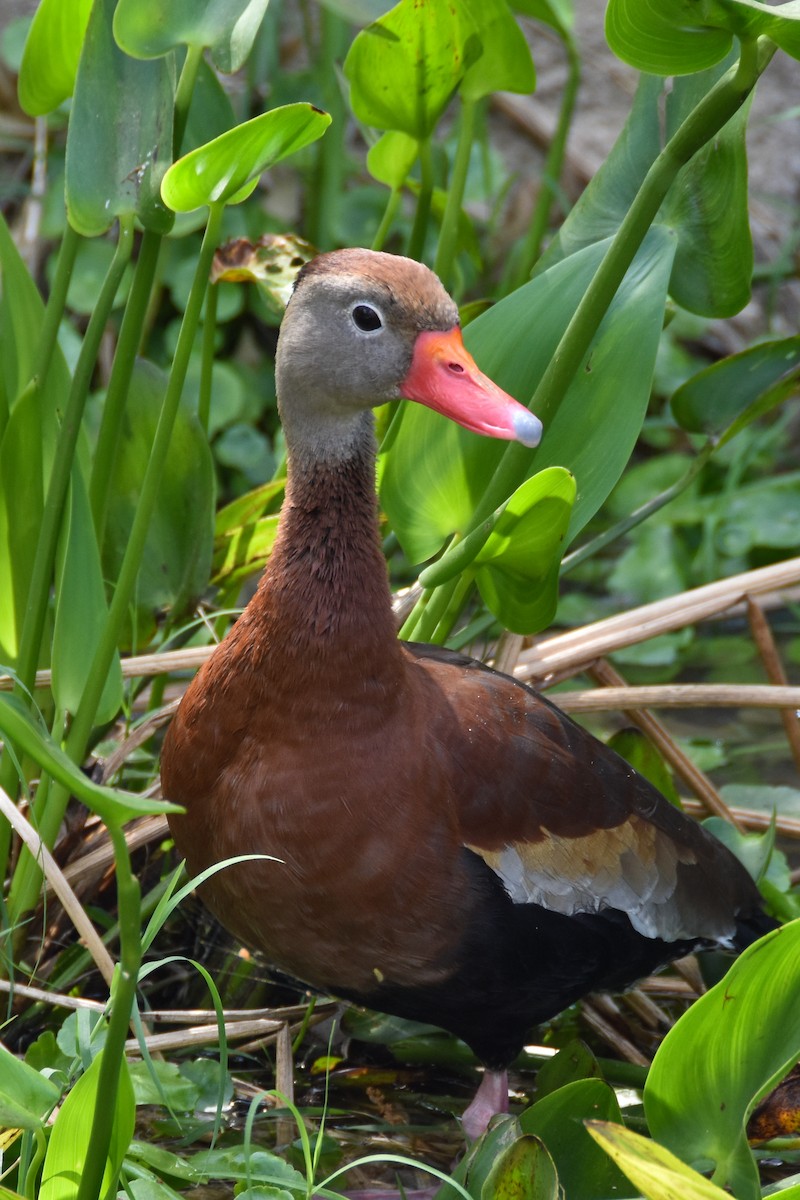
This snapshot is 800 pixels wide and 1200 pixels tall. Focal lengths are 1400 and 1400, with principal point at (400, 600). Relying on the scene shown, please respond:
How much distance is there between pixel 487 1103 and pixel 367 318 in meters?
1.23

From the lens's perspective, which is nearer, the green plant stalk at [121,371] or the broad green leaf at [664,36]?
the broad green leaf at [664,36]

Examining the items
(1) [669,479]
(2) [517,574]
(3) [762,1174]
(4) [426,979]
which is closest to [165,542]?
(2) [517,574]

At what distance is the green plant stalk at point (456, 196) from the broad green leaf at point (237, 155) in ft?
2.00

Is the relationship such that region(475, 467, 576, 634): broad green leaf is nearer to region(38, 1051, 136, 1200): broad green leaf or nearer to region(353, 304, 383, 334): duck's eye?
region(353, 304, 383, 334): duck's eye

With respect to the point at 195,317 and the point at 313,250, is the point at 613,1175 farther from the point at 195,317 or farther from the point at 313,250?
the point at 313,250

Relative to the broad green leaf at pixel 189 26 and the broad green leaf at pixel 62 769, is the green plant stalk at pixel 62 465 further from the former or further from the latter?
the broad green leaf at pixel 62 769

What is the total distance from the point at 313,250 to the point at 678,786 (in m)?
1.55

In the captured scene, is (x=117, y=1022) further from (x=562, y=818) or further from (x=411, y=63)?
(x=411, y=63)

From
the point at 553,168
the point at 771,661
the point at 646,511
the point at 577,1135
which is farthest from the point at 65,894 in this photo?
the point at 553,168

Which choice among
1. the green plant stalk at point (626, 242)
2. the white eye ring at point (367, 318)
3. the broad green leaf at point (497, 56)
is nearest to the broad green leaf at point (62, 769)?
the white eye ring at point (367, 318)

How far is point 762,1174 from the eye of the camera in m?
2.20

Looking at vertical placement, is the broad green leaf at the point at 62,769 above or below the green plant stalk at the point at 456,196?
below

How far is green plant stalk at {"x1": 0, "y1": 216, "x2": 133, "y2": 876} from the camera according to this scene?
2.10 meters

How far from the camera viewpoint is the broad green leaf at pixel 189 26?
1.88m
